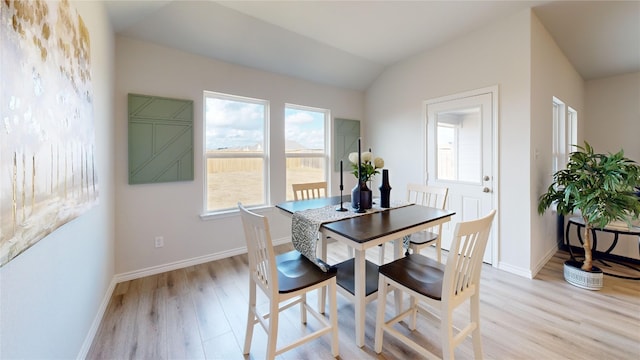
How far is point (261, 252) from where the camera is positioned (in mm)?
1467

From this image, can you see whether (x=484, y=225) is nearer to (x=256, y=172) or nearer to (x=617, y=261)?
(x=256, y=172)

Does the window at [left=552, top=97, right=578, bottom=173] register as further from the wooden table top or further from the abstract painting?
the abstract painting

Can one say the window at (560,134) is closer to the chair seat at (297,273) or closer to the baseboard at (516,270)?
the baseboard at (516,270)

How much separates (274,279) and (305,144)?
2.77 m

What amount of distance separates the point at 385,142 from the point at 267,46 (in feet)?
7.23

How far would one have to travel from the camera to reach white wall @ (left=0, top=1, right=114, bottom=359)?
2.97ft

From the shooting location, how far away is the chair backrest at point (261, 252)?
1.33 m

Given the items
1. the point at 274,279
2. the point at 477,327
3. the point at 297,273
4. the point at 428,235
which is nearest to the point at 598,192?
the point at 428,235

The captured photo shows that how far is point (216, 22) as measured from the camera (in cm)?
260

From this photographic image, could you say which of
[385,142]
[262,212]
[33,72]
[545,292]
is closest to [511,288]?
[545,292]

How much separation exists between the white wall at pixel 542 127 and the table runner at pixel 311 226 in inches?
76.8

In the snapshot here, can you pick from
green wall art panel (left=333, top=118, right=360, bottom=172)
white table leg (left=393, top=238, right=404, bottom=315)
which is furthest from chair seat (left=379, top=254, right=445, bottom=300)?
green wall art panel (left=333, top=118, right=360, bottom=172)

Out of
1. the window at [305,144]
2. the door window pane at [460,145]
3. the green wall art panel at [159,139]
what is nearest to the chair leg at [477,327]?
the door window pane at [460,145]

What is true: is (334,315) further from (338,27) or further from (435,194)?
(338,27)
